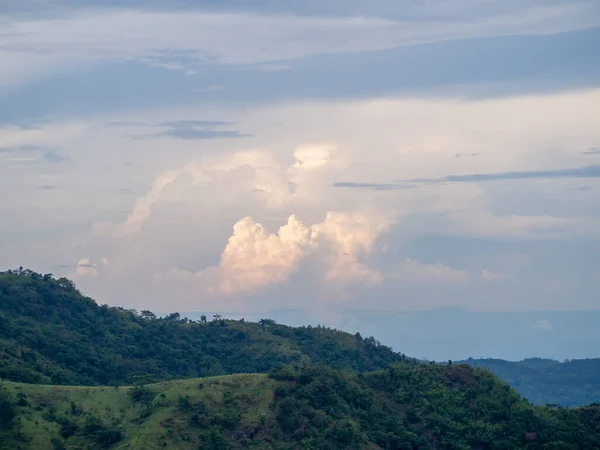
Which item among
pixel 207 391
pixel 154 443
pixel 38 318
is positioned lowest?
pixel 154 443

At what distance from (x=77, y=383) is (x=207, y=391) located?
88.3 feet

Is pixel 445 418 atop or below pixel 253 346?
below

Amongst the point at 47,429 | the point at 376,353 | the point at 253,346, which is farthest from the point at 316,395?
the point at 376,353

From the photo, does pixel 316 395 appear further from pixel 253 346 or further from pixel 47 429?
pixel 253 346

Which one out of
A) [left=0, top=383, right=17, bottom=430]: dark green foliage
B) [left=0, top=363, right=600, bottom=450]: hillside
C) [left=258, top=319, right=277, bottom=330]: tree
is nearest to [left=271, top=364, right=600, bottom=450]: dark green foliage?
[left=0, top=363, right=600, bottom=450]: hillside

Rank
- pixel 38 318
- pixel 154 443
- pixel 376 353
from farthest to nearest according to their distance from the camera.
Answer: pixel 376 353 → pixel 38 318 → pixel 154 443

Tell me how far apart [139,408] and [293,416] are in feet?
53.7

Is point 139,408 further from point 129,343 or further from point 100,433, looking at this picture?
point 129,343

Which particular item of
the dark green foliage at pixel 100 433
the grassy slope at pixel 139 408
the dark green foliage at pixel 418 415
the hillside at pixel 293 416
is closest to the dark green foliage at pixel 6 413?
the hillside at pixel 293 416

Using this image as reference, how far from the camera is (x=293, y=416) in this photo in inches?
4033

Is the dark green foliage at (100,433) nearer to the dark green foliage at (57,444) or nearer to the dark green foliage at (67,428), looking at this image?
the dark green foliage at (67,428)

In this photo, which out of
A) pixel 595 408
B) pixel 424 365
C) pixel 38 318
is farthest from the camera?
pixel 38 318

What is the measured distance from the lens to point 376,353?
17825cm

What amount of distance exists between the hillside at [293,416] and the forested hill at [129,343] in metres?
16.4
